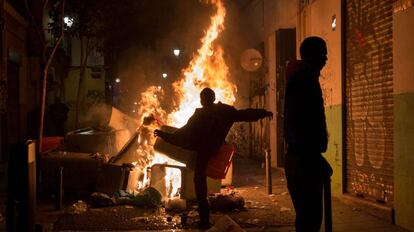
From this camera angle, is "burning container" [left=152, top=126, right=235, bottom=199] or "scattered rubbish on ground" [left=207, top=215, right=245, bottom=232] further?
"burning container" [left=152, top=126, right=235, bottom=199]

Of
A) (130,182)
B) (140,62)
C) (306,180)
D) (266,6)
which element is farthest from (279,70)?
(140,62)

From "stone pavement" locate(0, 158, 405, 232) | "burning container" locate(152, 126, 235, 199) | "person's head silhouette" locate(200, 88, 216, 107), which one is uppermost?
"person's head silhouette" locate(200, 88, 216, 107)

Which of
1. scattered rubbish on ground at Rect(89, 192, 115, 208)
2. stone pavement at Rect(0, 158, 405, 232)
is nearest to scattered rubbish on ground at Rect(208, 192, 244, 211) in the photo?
stone pavement at Rect(0, 158, 405, 232)

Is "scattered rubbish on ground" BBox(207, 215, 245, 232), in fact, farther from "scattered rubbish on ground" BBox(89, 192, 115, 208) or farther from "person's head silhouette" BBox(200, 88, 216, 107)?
"scattered rubbish on ground" BBox(89, 192, 115, 208)

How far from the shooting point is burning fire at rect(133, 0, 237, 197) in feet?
33.6

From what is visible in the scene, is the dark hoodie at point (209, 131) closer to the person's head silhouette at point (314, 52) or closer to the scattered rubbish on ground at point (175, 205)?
the scattered rubbish on ground at point (175, 205)

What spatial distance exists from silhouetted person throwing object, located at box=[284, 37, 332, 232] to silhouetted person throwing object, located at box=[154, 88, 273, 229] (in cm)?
308

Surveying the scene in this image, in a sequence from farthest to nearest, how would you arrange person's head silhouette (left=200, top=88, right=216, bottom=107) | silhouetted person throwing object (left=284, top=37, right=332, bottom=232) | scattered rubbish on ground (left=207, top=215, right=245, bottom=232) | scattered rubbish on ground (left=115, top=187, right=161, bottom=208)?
1. scattered rubbish on ground (left=115, top=187, right=161, bottom=208)
2. person's head silhouette (left=200, top=88, right=216, bottom=107)
3. scattered rubbish on ground (left=207, top=215, right=245, bottom=232)
4. silhouetted person throwing object (left=284, top=37, right=332, bottom=232)

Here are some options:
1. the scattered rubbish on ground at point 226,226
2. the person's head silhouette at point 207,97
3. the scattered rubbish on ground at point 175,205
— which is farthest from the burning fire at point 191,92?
the scattered rubbish on ground at point 226,226

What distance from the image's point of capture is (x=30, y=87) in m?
20.3

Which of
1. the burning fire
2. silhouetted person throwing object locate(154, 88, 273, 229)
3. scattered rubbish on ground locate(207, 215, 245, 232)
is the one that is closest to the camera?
scattered rubbish on ground locate(207, 215, 245, 232)

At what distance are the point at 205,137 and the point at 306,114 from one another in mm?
3392

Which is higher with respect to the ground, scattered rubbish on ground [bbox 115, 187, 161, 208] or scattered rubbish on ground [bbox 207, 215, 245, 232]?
scattered rubbish on ground [bbox 207, 215, 245, 232]

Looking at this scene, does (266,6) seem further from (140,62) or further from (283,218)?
(140,62)
